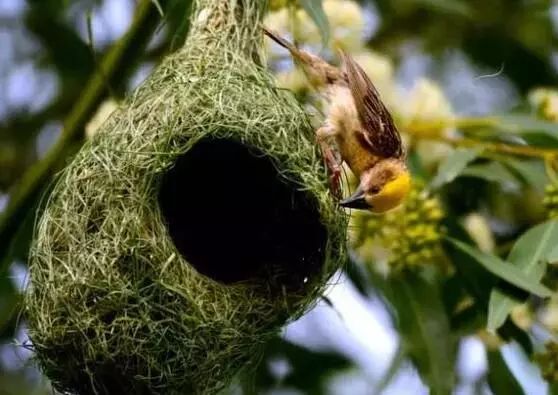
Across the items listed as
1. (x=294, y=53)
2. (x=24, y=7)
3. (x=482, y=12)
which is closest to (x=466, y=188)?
(x=294, y=53)

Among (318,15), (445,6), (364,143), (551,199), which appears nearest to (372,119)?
(364,143)

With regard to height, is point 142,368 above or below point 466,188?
above

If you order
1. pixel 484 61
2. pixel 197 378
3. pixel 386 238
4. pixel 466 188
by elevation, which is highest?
pixel 197 378

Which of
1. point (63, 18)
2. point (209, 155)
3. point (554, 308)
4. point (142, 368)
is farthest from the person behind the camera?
point (63, 18)

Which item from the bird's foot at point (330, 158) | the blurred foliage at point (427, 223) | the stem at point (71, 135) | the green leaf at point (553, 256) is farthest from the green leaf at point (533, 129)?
the stem at point (71, 135)

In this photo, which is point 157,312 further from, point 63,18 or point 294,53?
point 63,18

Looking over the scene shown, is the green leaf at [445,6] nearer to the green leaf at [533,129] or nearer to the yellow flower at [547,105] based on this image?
the yellow flower at [547,105]

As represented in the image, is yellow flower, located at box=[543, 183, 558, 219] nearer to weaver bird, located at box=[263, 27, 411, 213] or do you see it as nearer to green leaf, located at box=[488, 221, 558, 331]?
green leaf, located at box=[488, 221, 558, 331]

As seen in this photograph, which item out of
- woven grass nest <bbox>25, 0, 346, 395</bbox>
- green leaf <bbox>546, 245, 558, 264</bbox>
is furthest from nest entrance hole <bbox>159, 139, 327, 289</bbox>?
green leaf <bbox>546, 245, 558, 264</bbox>

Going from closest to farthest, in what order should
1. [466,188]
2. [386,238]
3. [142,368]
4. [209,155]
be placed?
[142,368]
[209,155]
[386,238]
[466,188]

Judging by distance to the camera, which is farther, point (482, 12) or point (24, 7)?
point (482, 12)
